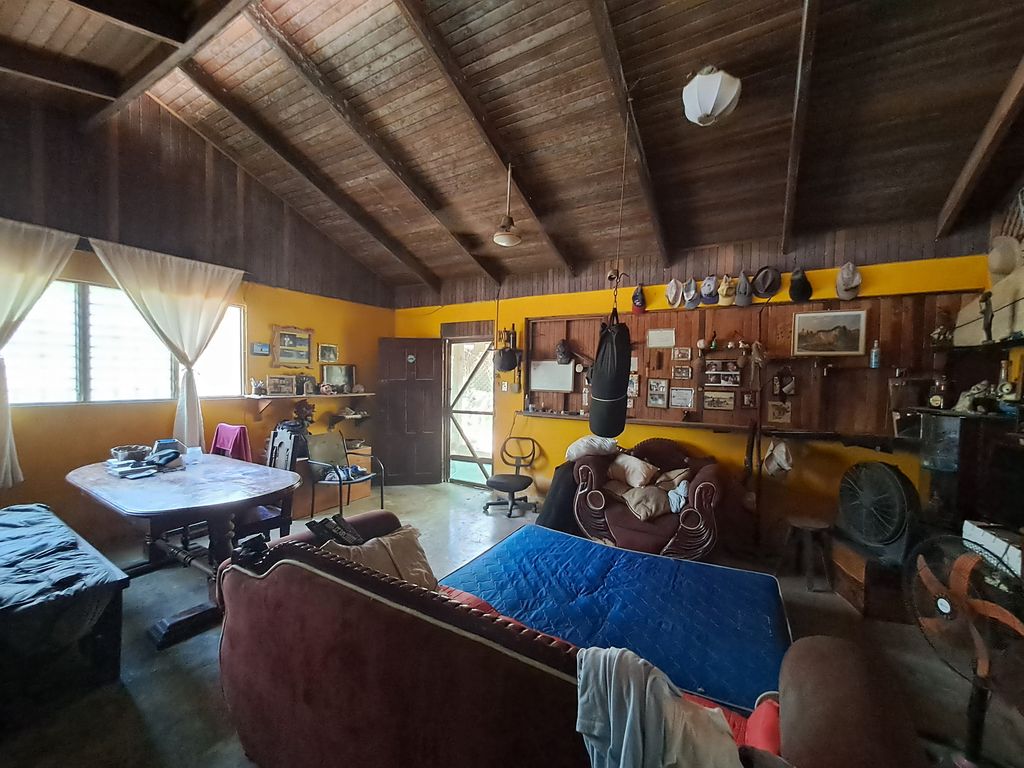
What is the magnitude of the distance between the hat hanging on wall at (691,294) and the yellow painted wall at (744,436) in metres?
0.25

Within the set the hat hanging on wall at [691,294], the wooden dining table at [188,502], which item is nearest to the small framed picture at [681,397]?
the hat hanging on wall at [691,294]

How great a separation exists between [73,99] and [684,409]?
613 centimetres

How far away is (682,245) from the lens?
423 centimetres

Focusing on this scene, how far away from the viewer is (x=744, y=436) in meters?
3.99

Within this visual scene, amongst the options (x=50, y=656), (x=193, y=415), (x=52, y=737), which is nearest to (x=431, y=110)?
(x=193, y=415)

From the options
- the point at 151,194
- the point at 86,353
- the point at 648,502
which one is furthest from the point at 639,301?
the point at 86,353

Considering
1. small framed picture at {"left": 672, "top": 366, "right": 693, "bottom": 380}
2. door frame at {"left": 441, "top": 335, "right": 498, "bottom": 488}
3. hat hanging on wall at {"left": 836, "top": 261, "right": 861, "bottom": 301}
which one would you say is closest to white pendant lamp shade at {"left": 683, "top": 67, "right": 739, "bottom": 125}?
hat hanging on wall at {"left": 836, "top": 261, "right": 861, "bottom": 301}

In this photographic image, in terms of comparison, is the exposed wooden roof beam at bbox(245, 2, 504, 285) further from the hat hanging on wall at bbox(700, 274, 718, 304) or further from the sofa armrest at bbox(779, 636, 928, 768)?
the sofa armrest at bbox(779, 636, 928, 768)

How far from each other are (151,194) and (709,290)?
5.52 m

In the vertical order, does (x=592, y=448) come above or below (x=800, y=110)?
below

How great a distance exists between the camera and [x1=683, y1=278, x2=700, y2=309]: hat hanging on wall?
4102 millimetres

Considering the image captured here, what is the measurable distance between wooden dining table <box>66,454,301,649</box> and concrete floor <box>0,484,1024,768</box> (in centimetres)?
12

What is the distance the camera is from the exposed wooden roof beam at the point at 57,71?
109 inches

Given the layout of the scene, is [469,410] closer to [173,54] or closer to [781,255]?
[781,255]
